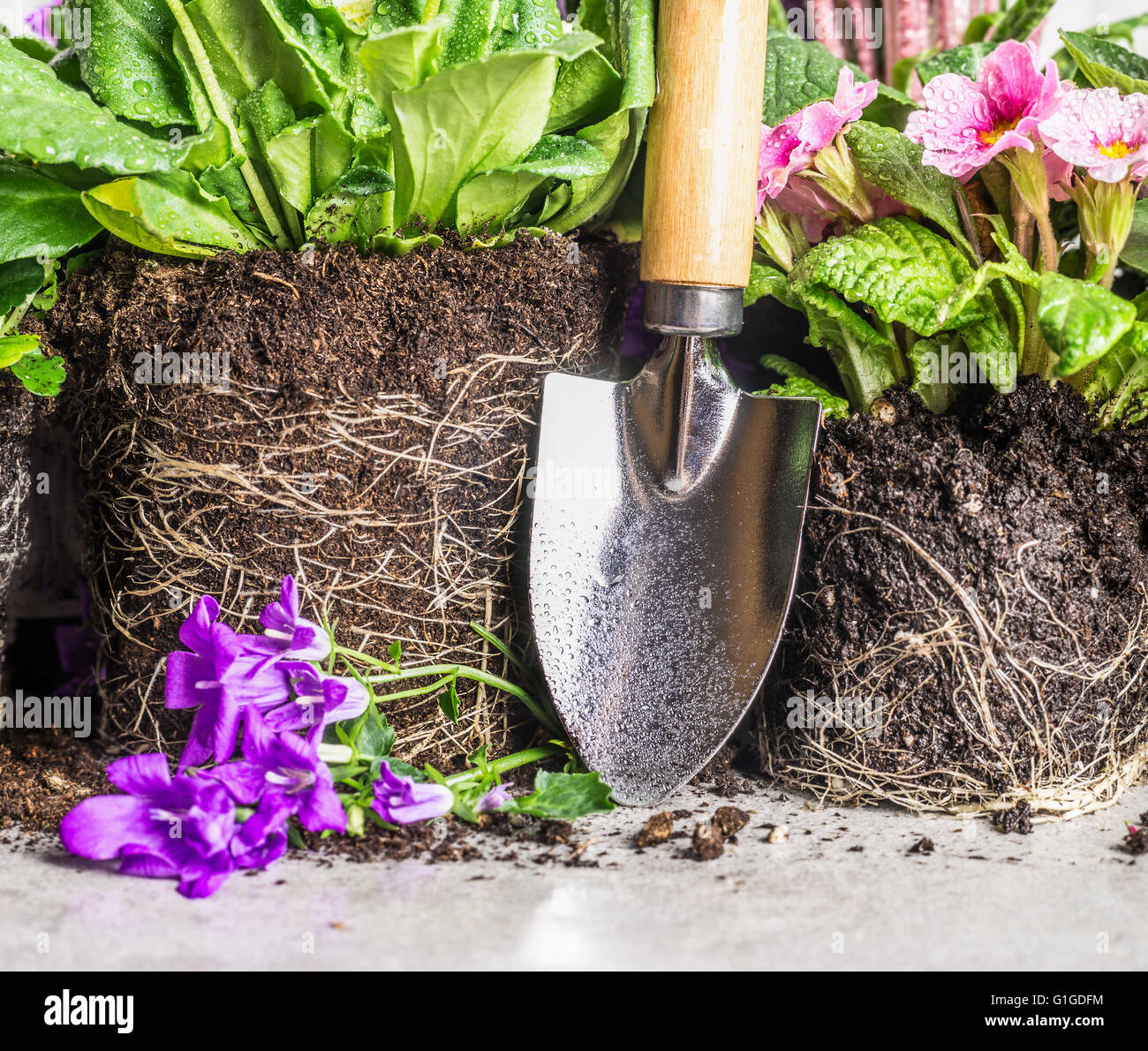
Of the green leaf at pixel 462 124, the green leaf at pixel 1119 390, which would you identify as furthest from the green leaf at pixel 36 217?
the green leaf at pixel 1119 390

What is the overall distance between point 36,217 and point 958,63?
948 mm

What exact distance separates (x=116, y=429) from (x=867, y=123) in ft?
2.55

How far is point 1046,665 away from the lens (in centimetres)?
97

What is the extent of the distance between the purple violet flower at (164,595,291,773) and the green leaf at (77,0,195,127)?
17.3 inches

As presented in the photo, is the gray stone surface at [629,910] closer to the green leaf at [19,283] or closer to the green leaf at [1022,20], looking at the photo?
the green leaf at [19,283]

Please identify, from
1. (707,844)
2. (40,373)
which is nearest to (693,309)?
(707,844)

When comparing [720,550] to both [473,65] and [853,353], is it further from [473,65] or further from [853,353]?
[473,65]

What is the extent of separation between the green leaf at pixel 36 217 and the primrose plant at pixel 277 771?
13.7 inches

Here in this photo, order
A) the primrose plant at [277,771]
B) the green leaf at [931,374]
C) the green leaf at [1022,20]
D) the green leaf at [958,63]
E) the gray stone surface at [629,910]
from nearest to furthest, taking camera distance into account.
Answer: the gray stone surface at [629,910], the primrose plant at [277,771], the green leaf at [931,374], the green leaf at [958,63], the green leaf at [1022,20]

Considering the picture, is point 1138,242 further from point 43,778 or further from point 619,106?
point 43,778

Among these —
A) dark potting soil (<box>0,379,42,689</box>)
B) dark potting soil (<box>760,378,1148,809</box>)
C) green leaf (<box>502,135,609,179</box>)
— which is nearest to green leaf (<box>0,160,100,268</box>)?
dark potting soil (<box>0,379,42,689</box>)

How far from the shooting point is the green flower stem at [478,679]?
0.97 m

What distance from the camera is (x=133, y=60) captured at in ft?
3.17

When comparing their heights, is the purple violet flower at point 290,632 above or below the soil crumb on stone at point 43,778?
above
